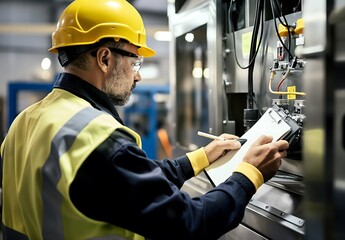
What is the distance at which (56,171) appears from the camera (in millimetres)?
856

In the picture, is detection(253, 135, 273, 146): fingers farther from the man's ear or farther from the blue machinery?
the blue machinery

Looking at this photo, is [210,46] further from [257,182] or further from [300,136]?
[257,182]

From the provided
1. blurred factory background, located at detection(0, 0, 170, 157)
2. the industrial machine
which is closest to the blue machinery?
blurred factory background, located at detection(0, 0, 170, 157)

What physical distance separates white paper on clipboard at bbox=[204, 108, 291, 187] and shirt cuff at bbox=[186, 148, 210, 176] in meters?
0.07

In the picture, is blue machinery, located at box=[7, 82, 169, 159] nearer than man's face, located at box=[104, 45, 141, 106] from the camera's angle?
No

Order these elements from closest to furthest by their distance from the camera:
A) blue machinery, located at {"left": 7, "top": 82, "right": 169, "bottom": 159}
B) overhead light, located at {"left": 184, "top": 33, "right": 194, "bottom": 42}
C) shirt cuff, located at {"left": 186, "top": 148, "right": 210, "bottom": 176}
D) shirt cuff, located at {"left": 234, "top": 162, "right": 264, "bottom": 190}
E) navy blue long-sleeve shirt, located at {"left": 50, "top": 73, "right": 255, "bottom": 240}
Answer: navy blue long-sleeve shirt, located at {"left": 50, "top": 73, "right": 255, "bottom": 240}, shirt cuff, located at {"left": 234, "top": 162, "right": 264, "bottom": 190}, shirt cuff, located at {"left": 186, "top": 148, "right": 210, "bottom": 176}, overhead light, located at {"left": 184, "top": 33, "right": 194, "bottom": 42}, blue machinery, located at {"left": 7, "top": 82, "right": 169, "bottom": 159}

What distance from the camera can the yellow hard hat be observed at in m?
1.06

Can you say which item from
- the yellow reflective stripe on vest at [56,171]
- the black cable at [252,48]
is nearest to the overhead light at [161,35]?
the black cable at [252,48]

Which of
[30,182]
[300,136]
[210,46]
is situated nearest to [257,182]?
[300,136]

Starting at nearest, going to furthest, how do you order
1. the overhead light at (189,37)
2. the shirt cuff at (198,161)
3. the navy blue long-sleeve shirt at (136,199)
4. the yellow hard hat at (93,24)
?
the navy blue long-sleeve shirt at (136,199) < the yellow hard hat at (93,24) < the shirt cuff at (198,161) < the overhead light at (189,37)

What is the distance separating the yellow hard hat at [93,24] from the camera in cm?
106

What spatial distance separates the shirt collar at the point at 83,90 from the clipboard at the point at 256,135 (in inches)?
16.2

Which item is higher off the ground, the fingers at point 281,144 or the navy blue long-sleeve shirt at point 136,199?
the fingers at point 281,144

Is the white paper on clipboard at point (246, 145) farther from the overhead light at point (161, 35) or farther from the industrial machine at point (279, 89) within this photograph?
the overhead light at point (161, 35)
